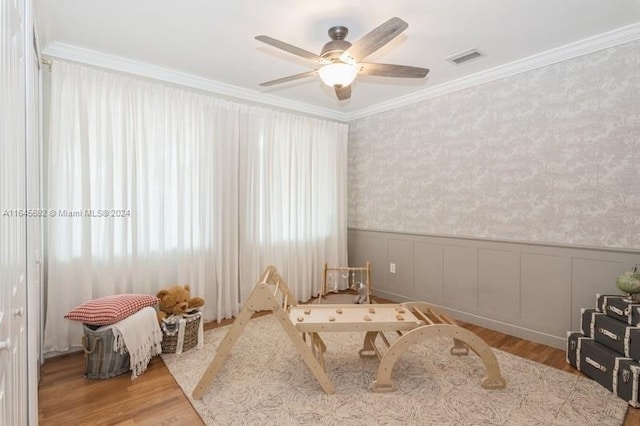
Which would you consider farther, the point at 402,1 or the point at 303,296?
the point at 303,296

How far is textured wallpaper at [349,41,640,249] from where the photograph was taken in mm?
→ 2629

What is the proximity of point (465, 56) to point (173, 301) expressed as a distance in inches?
135

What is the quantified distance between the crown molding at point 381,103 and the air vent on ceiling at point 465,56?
0.41 meters

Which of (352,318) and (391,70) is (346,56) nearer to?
(391,70)

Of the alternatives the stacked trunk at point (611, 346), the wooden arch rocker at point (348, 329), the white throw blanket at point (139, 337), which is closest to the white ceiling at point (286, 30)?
the wooden arch rocker at point (348, 329)

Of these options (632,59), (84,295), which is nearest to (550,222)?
(632,59)

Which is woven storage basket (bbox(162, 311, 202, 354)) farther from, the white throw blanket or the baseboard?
the baseboard

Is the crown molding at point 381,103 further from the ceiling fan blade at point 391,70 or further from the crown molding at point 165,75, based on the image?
the ceiling fan blade at point 391,70

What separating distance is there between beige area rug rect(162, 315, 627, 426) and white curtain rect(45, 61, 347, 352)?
0.92 metres

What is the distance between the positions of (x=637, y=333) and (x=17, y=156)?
11.2 feet

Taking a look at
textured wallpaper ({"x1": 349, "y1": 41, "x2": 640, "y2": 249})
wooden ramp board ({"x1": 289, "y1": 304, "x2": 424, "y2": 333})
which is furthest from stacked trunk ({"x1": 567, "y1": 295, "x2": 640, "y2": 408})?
wooden ramp board ({"x1": 289, "y1": 304, "x2": 424, "y2": 333})

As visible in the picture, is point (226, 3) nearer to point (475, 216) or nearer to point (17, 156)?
point (17, 156)

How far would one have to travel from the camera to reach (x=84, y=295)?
9.18ft

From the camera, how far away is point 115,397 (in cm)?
223
